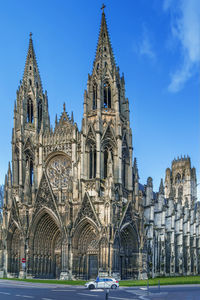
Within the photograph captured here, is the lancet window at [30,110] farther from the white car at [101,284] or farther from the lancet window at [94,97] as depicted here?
the white car at [101,284]

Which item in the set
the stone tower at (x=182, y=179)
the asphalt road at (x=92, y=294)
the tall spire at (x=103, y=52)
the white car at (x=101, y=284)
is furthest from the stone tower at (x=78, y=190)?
the stone tower at (x=182, y=179)

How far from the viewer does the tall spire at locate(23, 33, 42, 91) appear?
5638 cm

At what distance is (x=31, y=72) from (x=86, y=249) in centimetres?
2770

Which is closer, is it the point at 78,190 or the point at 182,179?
the point at 78,190

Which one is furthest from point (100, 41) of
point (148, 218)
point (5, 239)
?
point (5, 239)

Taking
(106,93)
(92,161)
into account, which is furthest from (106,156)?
(106,93)

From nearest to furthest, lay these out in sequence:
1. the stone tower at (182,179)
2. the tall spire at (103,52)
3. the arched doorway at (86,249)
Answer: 1. the arched doorway at (86,249)
2. the tall spire at (103,52)
3. the stone tower at (182,179)

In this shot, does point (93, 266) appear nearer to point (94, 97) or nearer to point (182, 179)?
point (94, 97)

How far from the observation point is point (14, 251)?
4853 centimetres

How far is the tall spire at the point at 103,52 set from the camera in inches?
2055

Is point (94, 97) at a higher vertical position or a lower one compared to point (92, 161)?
higher

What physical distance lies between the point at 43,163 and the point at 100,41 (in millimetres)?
18945

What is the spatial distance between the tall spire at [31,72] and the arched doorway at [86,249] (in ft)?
76.6

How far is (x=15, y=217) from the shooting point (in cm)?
4847
